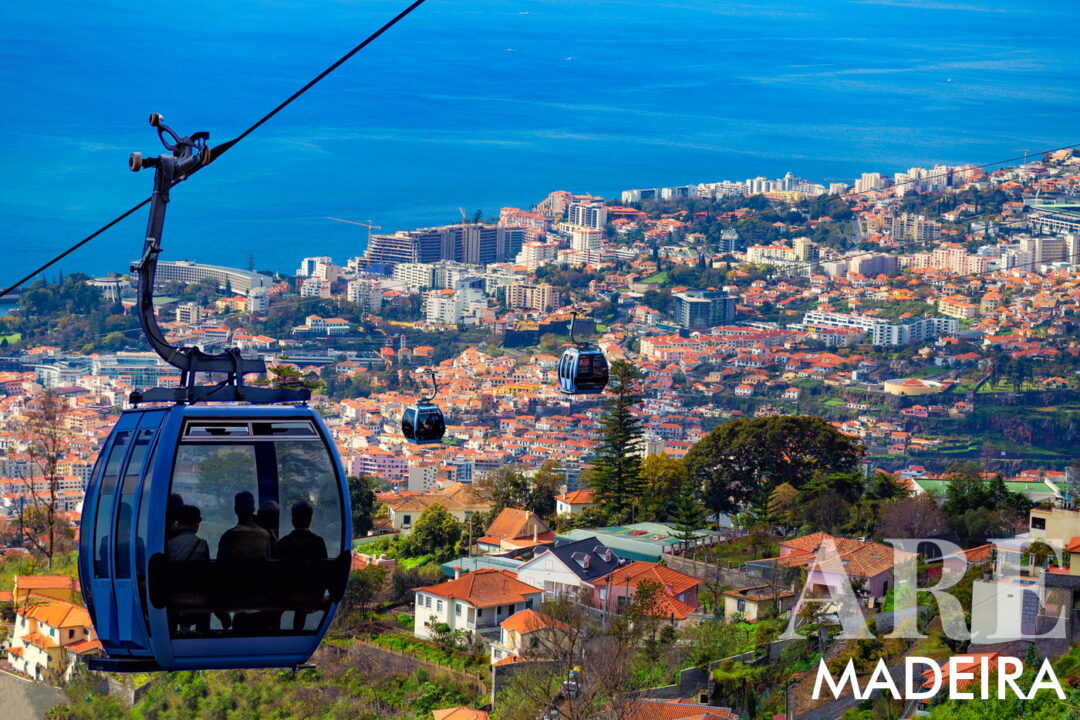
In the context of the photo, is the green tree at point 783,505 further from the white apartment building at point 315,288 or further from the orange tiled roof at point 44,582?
the white apartment building at point 315,288

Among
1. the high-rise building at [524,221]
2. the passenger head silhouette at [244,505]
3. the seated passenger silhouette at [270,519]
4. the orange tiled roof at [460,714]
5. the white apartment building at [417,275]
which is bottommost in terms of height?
the orange tiled roof at [460,714]

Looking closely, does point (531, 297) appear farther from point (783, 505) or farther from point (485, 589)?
point (485, 589)

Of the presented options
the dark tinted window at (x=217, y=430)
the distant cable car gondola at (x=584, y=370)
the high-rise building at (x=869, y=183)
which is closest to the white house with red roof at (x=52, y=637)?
the distant cable car gondola at (x=584, y=370)

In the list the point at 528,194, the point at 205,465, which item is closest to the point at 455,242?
the point at 528,194

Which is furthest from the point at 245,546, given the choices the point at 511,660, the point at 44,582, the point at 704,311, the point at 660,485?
the point at 704,311

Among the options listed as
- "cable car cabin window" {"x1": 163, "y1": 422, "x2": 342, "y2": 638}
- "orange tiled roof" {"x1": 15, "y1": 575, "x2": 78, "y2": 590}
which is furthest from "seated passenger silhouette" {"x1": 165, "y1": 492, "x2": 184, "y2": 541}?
"orange tiled roof" {"x1": 15, "y1": 575, "x2": 78, "y2": 590}

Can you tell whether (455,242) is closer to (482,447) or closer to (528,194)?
(528,194)
